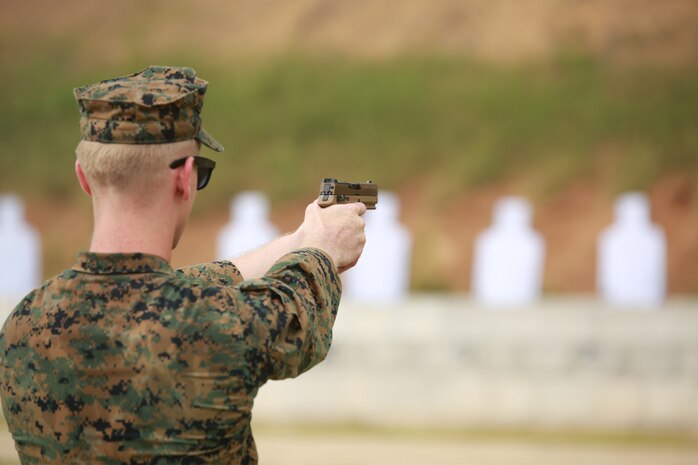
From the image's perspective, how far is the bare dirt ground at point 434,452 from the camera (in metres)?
5.52

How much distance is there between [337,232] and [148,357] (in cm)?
37

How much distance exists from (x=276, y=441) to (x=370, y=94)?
14.9ft

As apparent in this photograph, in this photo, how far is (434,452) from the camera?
19.0 ft

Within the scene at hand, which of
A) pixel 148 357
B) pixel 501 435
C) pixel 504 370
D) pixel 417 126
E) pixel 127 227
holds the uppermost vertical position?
pixel 417 126

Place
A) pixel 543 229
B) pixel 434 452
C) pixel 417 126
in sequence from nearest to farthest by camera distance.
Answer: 1. pixel 434 452
2. pixel 543 229
3. pixel 417 126

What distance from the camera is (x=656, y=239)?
830cm

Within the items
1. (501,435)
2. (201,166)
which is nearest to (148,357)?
(201,166)

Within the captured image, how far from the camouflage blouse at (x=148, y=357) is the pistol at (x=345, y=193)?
10.1 inches

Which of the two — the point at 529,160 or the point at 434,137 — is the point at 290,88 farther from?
the point at 529,160

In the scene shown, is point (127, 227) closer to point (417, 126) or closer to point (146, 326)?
point (146, 326)

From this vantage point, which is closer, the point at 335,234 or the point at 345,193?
the point at 335,234

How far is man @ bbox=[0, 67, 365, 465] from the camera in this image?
1564 millimetres

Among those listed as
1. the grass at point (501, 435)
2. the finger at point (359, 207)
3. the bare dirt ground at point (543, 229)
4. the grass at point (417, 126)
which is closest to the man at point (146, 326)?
the finger at point (359, 207)

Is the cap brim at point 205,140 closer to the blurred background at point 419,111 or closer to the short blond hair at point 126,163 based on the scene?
the short blond hair at point 126,163
